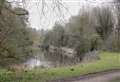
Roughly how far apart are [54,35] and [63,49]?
2842mm

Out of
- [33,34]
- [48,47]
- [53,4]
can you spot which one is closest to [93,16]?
[48,47]

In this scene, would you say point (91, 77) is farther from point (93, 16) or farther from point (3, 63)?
point (93, 16)

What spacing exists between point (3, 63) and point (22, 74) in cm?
307

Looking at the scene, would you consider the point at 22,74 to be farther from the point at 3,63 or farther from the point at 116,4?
the point at 116,4

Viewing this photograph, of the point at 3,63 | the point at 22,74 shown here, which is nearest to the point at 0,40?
the point at 22,74

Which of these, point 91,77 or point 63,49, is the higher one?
point 91,77

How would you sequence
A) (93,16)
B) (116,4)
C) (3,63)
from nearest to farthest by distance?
(116,4), (3,63), (93,16)

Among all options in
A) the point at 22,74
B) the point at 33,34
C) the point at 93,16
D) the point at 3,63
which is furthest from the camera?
the point at 93,16

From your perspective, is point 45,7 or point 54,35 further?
point 54,35

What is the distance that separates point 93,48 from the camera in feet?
110

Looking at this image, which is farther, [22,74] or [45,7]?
[22,74]

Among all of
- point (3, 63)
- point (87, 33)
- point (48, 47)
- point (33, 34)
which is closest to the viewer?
point (3, 63)

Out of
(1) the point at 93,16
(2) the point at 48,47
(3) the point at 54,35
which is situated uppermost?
(1) the point at 93,16

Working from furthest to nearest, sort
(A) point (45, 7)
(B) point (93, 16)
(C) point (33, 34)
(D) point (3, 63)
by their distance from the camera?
(B) point (93, 16), (C) point (33, 34), (D) point (3, 63), (A) point (45, 7)
